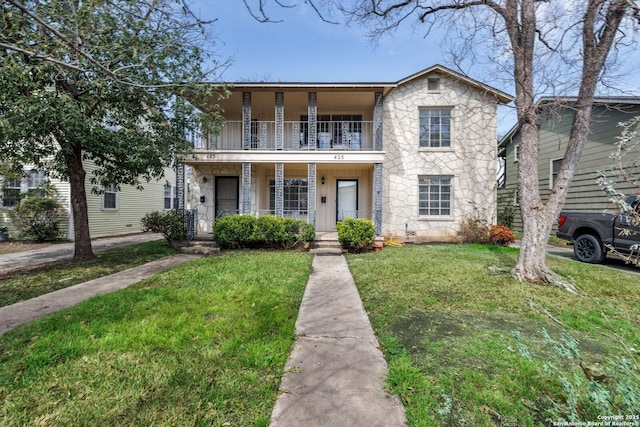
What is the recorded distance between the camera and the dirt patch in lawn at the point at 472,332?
297cm

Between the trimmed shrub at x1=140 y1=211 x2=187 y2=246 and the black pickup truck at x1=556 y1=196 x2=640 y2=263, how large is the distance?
40.5 feet

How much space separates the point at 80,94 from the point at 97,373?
7170 millimetres

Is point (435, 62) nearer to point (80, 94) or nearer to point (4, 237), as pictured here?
point (80, 94)

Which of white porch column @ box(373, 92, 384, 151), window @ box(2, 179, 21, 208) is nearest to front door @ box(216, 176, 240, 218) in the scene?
white porch column @ box(373, 92, 384, 151)

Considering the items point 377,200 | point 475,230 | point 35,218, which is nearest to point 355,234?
point 377,200

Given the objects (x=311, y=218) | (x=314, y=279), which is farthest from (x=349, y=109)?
(x=314, y=279)

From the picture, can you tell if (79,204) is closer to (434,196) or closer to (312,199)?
(312,199)

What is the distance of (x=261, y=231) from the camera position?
9.48 meters

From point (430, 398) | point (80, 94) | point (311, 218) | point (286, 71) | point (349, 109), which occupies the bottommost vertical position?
point (430, 398)

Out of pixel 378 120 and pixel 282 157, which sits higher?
pixel 378 120

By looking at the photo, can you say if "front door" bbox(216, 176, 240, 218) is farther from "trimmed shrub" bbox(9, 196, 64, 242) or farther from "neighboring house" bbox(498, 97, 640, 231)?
"neighboring house" bbox(498, 97, 640, 231)

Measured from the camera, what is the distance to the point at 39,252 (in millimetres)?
9680

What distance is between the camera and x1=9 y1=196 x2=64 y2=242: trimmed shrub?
37.8ft

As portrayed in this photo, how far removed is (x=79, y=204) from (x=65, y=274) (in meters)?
2.20
